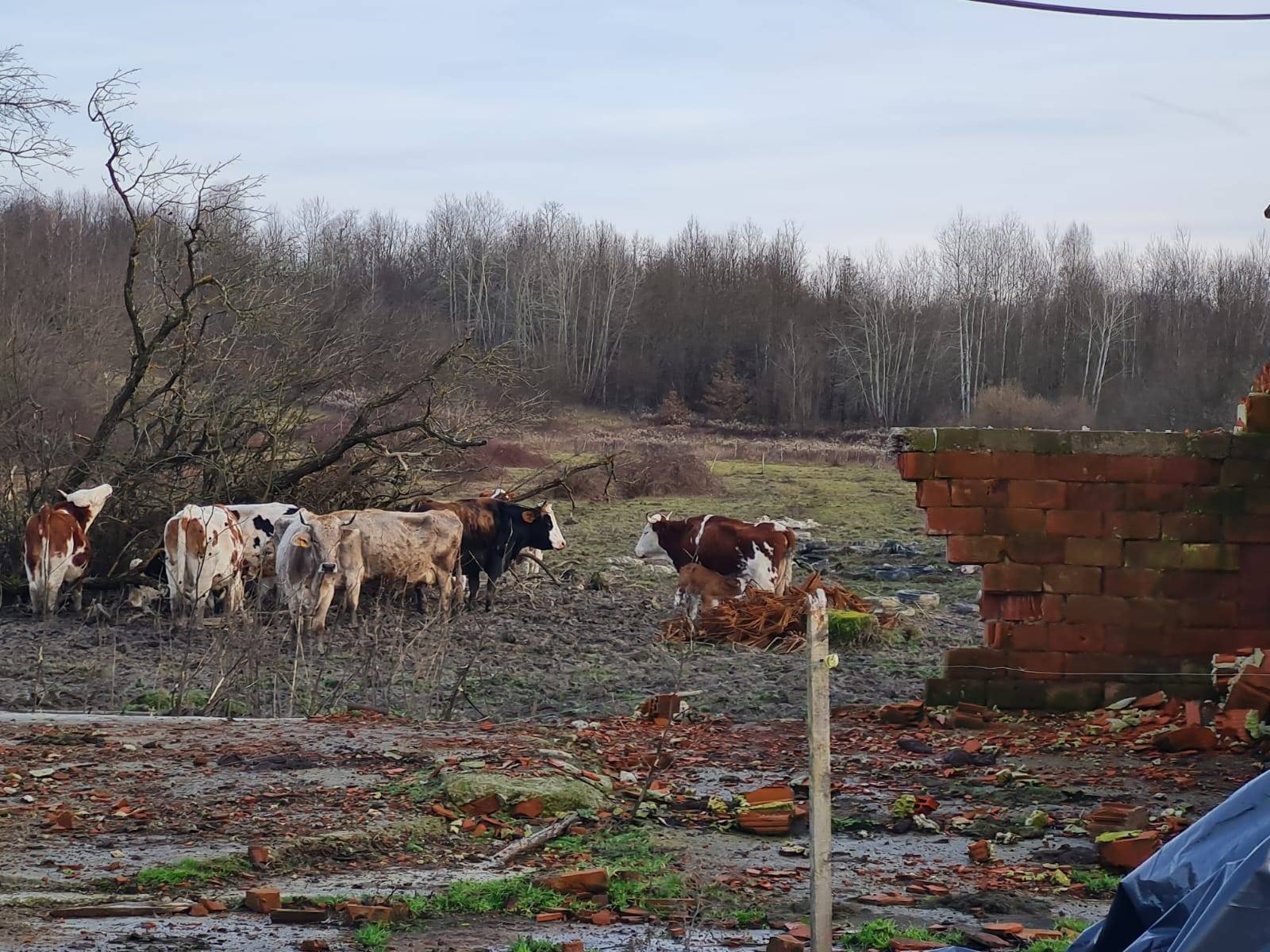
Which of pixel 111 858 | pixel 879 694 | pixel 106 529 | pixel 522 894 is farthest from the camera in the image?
pixel 106 529

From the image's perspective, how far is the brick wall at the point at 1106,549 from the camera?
9.95 m

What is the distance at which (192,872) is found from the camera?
19.2 feet

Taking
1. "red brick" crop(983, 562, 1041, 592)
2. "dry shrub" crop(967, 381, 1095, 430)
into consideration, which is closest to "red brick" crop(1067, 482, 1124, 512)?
"red brick" crop(983, 562, 1041, 592)

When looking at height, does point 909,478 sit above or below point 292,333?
below

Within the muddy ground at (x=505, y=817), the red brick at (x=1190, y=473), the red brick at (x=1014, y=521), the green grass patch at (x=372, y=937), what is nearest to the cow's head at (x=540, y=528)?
the muddy ground at (x=505, y=817)

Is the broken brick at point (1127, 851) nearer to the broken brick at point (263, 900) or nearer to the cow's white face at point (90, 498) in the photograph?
the broken brick at point (263, 900)

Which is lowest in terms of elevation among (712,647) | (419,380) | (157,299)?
(712,647)

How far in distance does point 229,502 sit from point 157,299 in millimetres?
4911

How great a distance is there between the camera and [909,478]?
1030 centimetres

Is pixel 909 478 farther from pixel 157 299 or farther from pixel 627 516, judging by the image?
pixel 627 516

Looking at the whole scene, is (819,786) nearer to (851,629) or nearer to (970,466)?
(970,466)

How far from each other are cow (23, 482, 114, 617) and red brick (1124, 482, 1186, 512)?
12275 millimetres

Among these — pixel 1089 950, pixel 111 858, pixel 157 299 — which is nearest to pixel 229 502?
pixel 157 299

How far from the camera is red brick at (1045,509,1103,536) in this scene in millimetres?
10008
